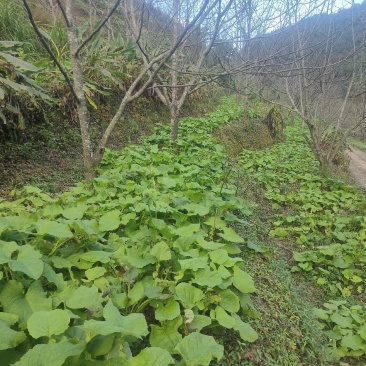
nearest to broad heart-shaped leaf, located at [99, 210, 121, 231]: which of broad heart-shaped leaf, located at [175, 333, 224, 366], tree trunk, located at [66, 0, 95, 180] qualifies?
broad heart-shaped leaf, located at [175, 333, 224, 366]

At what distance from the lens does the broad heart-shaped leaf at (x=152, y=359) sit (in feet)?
3.55

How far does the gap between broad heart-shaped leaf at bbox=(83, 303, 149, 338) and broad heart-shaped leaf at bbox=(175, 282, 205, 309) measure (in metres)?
0.39

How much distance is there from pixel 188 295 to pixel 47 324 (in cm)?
77

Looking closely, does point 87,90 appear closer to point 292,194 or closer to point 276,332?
point 292,194

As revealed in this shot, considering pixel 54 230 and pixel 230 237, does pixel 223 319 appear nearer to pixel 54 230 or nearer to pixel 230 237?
pixel 230 237

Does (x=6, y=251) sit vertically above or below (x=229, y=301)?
above

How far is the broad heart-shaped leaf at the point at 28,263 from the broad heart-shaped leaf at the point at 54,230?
182 mm

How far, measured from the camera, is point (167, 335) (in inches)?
59.1

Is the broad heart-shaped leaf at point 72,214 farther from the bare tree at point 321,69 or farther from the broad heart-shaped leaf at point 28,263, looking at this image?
the bare tree at point 321,69

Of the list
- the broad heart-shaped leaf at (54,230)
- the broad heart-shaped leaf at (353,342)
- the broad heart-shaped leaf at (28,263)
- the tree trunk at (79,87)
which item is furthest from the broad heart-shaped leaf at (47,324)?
the tree trunk at (79,87)

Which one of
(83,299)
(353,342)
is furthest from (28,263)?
(353,342)

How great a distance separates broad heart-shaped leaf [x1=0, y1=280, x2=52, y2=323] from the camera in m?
1.32

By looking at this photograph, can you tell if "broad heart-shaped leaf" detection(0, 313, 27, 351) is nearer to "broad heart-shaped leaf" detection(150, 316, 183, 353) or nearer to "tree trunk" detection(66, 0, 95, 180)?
"broad heart-shaped leaf" detection(150, 316, 183, 353)

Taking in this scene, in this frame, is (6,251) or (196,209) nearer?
(6,251)
